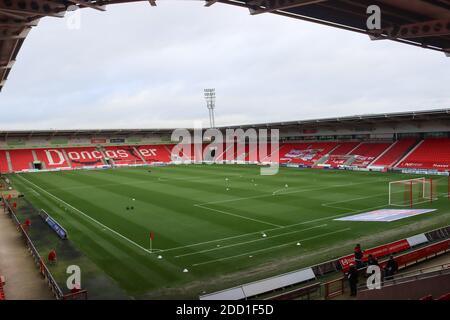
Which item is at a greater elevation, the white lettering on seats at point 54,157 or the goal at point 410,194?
the white lettering on seats at point 54,157

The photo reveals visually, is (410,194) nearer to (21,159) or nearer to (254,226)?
(254,226)

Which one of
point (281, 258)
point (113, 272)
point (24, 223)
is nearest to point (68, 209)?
point (24, 223)

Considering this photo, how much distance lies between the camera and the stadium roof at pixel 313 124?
50031 millimetres

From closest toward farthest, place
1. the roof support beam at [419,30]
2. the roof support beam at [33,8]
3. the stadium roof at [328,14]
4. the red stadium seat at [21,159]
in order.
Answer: the roof support beam at [33,8] < the stadium roof at [328,14] < the roof support beam at [419,30] < the red stadium seat at [21,159]

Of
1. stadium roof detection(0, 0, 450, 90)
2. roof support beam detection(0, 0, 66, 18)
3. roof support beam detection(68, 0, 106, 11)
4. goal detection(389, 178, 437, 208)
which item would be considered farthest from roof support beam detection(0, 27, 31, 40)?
goal detection(389, 178, 437, 208)

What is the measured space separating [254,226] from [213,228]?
2.52m

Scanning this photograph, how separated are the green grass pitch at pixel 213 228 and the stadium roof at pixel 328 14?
9.66 meters

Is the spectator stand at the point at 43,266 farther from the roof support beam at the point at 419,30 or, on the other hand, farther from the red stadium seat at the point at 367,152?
the red stadium seat at the point at 367,152

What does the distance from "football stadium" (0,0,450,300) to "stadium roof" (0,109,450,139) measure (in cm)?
47

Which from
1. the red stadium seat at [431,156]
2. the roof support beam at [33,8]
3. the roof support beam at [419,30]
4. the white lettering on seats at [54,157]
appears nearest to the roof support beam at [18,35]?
the roof support beam at [33,8]

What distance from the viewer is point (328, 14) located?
12172mm

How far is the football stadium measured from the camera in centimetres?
1201

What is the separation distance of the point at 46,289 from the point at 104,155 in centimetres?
6569
